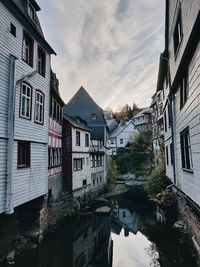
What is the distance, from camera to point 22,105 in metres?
9.71

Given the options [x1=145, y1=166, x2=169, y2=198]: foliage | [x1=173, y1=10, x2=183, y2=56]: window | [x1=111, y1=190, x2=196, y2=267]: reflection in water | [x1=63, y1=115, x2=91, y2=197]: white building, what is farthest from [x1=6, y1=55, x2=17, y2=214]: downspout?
[x1=145, y1=166, x2=169, y2=198]: foliage

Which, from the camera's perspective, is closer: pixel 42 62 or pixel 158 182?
pixel 42 62

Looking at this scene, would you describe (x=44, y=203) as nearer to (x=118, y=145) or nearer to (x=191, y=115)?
(x=191, y=115)

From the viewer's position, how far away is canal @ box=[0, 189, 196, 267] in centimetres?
1055

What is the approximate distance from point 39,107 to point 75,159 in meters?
9.24

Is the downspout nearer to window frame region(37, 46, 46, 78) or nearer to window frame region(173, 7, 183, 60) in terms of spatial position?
window frame region(37, 46, 46, 78)

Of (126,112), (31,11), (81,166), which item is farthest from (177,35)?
(126,112)

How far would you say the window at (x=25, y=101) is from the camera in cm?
957

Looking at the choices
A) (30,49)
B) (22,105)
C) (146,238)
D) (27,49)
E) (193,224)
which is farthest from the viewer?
(146,238)

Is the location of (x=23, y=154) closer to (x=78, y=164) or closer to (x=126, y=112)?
(x=78, y=164)

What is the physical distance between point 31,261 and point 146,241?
23.8 feet

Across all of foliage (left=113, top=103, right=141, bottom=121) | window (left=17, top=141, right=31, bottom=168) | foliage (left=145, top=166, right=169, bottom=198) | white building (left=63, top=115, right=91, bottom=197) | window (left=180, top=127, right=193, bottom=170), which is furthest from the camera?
foliage (left=113, top=103, right=141, bottom=121)

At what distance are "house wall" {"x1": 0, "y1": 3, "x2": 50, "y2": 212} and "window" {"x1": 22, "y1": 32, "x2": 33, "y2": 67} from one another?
31 centimetres

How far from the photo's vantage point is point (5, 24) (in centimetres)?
836
